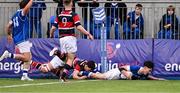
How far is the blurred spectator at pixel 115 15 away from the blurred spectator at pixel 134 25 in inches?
7.8

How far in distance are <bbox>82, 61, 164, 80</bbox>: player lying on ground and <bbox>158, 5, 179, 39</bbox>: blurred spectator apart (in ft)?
6.06

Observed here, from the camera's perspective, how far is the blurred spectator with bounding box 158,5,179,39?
65.8ft

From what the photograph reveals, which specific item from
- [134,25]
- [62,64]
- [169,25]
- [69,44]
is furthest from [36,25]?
[169,25]

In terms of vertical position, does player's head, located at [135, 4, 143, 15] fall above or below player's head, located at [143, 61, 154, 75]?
above

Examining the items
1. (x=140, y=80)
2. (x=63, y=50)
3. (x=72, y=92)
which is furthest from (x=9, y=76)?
(x=72, y=92)

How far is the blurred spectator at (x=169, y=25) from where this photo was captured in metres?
20.0

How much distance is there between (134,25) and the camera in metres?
20.1

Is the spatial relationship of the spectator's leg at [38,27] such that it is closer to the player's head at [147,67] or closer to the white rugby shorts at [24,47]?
the white rugby shorts at [24,47]

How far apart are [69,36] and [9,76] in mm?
3182

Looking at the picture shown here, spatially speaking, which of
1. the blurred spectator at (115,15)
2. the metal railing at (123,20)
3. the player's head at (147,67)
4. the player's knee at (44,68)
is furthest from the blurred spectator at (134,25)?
the player's knee at (44,68)

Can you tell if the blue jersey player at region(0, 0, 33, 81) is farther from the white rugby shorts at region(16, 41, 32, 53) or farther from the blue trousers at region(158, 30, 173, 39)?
the blue trousers at region(158, 30, 173, 39)

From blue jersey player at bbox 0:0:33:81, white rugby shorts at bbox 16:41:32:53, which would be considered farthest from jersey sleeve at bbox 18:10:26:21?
white rugby shorts at bbox 16:41:32:53

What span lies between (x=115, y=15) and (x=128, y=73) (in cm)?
256

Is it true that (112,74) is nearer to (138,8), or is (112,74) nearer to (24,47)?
(24,47)
